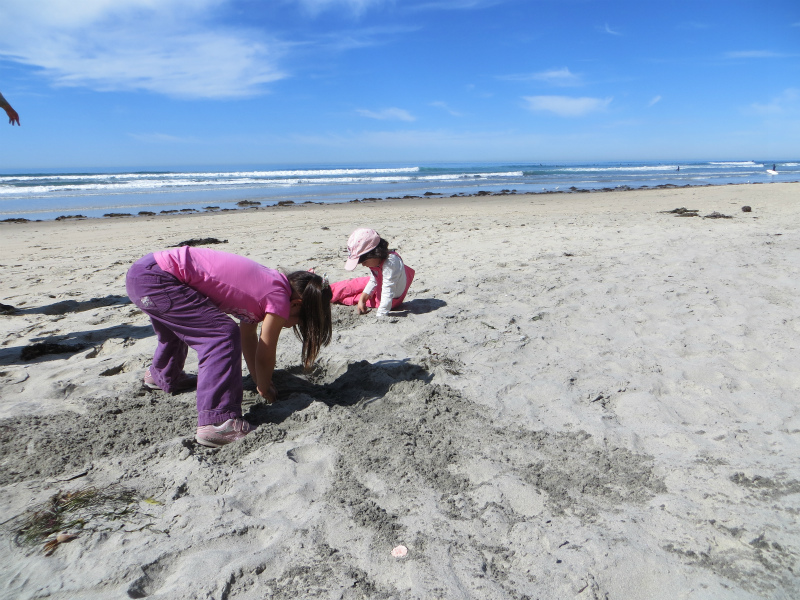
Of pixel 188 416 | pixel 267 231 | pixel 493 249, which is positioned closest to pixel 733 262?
pixel 493 249

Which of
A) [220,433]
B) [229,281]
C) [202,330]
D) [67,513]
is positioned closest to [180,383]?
[202,330]

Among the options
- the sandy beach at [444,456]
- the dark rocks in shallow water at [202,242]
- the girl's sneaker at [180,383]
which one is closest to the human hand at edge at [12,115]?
the sandy beach at [444,456]

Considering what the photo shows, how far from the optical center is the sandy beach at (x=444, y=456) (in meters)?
1.96

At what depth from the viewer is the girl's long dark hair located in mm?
3053

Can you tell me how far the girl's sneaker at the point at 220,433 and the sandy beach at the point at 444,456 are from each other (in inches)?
2.3

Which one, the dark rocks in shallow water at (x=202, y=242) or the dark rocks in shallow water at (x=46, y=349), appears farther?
the dark rocks in shallow water at (x=202, y=242)

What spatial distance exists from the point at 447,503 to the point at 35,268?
755 centimetres

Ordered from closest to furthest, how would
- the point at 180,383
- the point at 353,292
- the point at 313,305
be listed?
the point at 313,305 < the point at 180,383 < the point at 353,292

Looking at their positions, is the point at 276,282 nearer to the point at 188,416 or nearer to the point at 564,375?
the point at 188,416

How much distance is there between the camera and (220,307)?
3025mm

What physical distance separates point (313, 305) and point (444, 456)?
1.08 m

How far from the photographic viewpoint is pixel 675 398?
3.23 metres

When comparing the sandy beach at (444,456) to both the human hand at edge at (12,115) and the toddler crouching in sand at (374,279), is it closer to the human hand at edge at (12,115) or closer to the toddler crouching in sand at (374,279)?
the toddler crouching in sand at (374,279)

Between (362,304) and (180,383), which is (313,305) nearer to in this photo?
(180,383)
